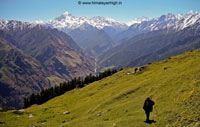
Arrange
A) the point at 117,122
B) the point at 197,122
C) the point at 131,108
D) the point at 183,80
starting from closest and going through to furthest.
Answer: the point at 197,122
the point at 117,122
the point at 131,108
the point at 183,80

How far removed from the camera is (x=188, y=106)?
45.7 metres

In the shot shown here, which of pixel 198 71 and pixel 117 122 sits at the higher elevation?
pixel 198 71

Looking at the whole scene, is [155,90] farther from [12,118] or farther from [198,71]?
→ [12,118]

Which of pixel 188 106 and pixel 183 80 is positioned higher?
pixel 183 80

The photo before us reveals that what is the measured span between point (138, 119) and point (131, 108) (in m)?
8.91

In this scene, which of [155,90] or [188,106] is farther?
[155,90]

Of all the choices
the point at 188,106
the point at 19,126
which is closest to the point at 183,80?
the point at 188,106

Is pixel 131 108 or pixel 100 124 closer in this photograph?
pixel 100 124

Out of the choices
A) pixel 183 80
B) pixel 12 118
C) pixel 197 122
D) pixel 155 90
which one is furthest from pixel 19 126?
pixel 197 122

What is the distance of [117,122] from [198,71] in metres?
21.6

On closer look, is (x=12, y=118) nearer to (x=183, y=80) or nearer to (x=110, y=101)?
(x=110, y=101)

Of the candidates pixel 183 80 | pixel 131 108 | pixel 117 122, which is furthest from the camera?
pixel 183 80

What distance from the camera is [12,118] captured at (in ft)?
234

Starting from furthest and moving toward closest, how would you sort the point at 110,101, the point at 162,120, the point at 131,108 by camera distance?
the point at 110,101
the point at 131,108
the point at 162,120
